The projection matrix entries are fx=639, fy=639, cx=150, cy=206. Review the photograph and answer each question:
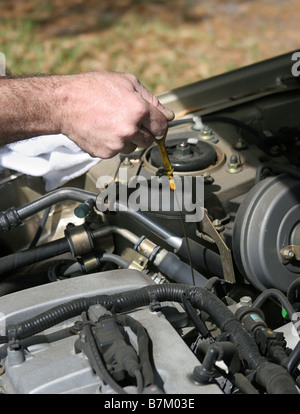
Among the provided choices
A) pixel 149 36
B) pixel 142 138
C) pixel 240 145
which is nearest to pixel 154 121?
pixel 142 138

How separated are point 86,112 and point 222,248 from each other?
393 mm

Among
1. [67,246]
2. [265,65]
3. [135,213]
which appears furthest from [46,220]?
[265,65]

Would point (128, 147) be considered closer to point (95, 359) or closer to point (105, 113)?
point (105, 113)

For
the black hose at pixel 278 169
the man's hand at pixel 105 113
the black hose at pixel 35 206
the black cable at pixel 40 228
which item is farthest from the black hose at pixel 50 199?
the black hose at pixel 278 169

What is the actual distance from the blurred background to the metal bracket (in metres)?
2.80

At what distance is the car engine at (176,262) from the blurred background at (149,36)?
2.37 m

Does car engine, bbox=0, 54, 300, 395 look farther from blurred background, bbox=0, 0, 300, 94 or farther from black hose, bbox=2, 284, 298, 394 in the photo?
blurred background, bbox=0, 0, 300, 94

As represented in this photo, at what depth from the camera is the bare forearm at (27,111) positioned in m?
1.23

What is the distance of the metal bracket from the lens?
4.30 ft

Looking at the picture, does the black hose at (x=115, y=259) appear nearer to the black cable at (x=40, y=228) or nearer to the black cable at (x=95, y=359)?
the black cable at (x=40, y=228)

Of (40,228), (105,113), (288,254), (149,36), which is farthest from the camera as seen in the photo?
(149,36)

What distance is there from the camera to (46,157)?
155cm

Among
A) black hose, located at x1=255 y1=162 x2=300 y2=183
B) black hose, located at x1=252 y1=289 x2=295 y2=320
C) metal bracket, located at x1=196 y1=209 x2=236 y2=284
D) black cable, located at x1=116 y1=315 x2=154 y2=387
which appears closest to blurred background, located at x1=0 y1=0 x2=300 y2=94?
black hose, located at x1=255 y1=162 x2=300 y2=183

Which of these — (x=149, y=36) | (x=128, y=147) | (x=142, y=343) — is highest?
(x=128, y=147)
